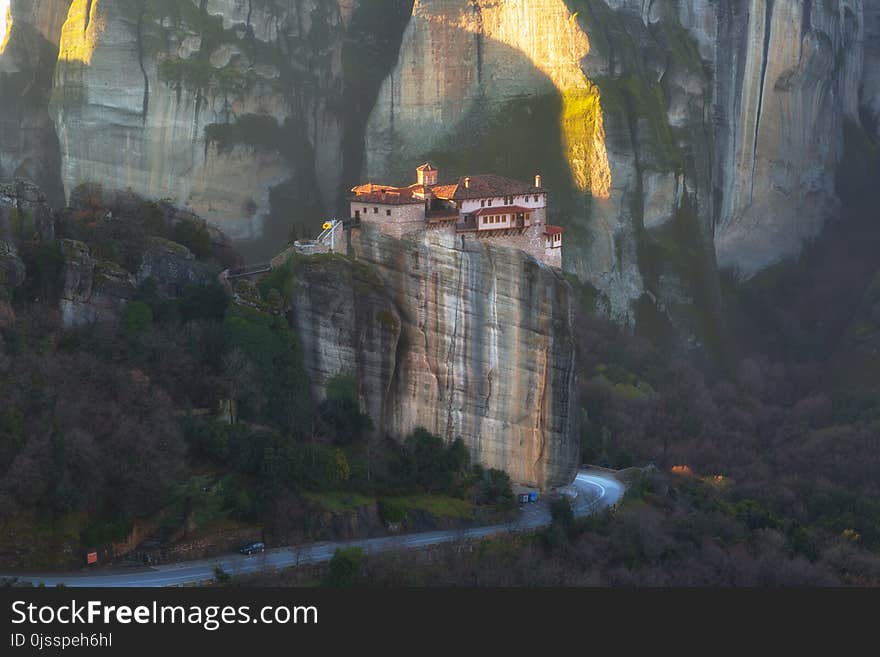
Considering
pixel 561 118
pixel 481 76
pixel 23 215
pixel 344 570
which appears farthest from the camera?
pixel 481 76

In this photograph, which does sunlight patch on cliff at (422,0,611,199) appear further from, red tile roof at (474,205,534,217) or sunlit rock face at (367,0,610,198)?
red tile roof at (474,205,534,217)

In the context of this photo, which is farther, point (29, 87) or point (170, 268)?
point (29, 87)

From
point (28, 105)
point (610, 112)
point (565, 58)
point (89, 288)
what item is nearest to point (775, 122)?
point (610, 112)

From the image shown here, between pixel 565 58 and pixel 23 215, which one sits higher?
pixel 565 58

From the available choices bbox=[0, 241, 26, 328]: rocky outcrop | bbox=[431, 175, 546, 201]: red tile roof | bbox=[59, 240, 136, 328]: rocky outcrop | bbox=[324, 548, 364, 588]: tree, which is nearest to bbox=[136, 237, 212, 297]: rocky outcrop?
bbox=[59, 240, 136, 328]: rocky outcrop

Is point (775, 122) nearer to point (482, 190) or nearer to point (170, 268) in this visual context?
point (482, 190)

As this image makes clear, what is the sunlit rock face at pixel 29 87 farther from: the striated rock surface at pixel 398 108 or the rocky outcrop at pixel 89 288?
the rocky outcrop at pixel 89 288
